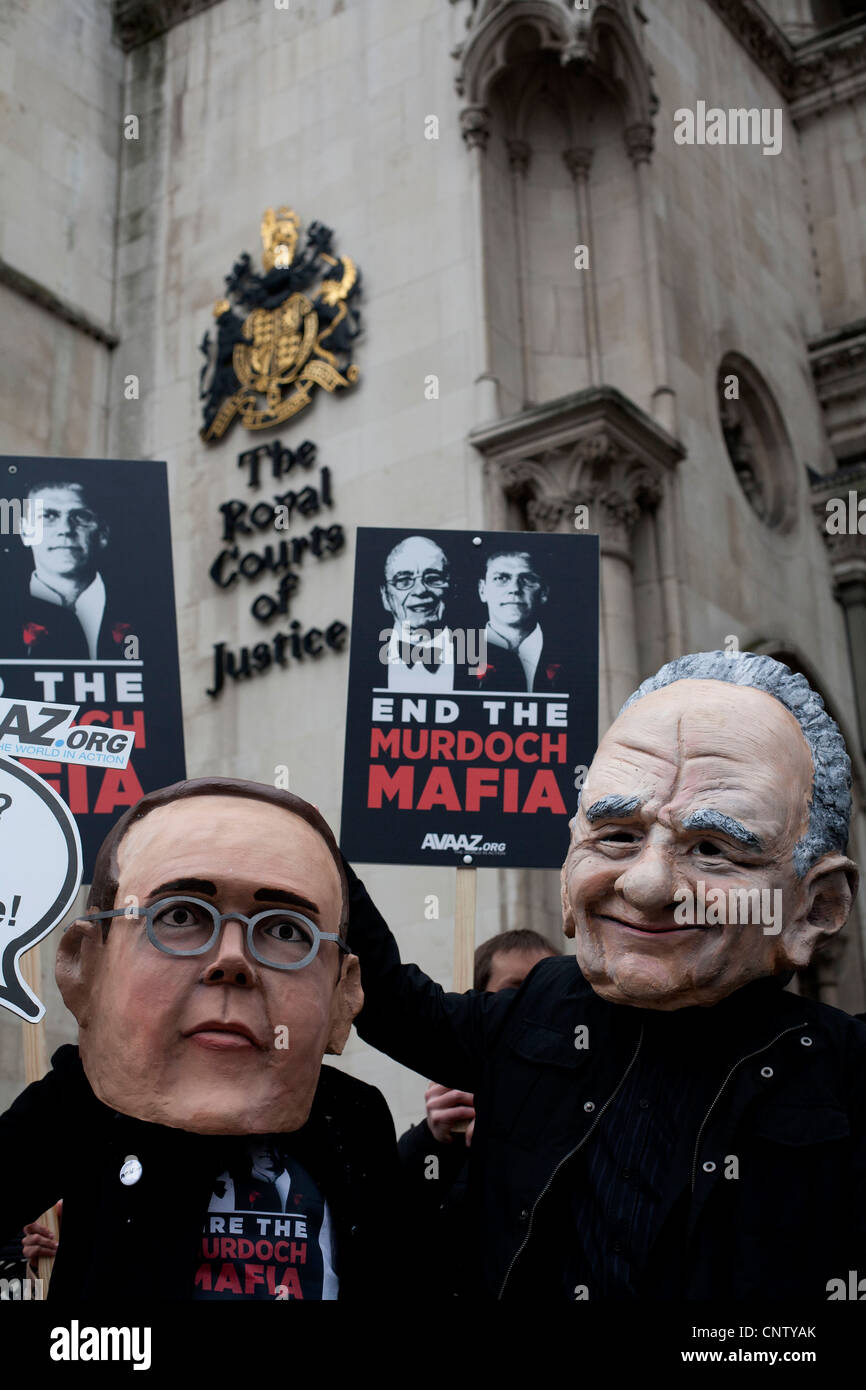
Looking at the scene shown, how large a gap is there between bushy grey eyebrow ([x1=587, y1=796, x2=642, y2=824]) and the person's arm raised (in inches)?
20.6

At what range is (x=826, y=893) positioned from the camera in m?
3.43

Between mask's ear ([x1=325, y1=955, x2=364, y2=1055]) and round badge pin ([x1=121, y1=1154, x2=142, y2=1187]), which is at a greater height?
mask's ear ([x1=325, y1=955, x2=364, y2=1055])

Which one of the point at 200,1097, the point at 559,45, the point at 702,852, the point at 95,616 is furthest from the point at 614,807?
the point at 559,45

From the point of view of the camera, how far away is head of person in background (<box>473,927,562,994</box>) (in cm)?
511

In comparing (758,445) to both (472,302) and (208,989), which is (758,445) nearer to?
(472,302)

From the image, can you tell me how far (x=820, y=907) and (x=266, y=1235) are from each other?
1.39 metres

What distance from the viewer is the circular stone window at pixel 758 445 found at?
1270 cm

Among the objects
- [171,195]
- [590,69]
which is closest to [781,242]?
[590,69]

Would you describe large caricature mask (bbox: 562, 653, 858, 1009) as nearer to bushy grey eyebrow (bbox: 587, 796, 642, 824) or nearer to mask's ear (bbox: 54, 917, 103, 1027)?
bushy grey eyebrow (bbox: 587, 796, 642, 824)

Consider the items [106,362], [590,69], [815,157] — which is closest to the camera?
[590,69]

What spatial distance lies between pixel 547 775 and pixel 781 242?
10977 millimetres

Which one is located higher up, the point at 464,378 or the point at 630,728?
the point at 464,378

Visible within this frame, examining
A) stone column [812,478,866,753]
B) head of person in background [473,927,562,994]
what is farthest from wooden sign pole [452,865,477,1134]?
stone column [812,478,866,753]

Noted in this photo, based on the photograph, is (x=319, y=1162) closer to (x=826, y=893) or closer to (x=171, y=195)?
(x=826, y=893)
